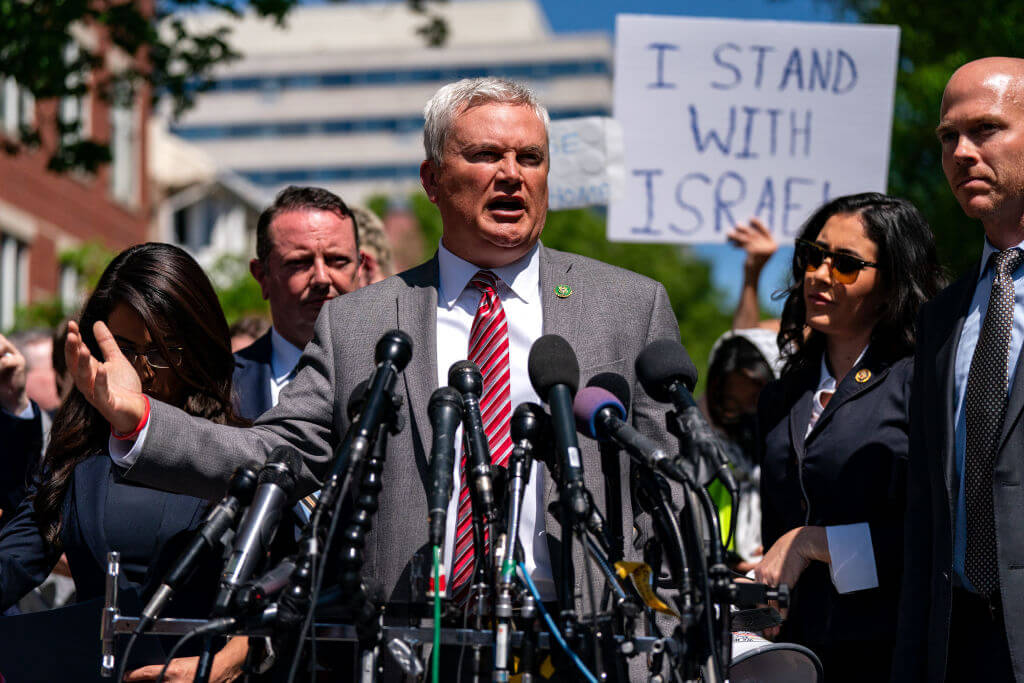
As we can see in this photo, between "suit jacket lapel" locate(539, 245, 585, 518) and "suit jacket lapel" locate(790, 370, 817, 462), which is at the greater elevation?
"suit jacket lapel" locate(539, 245, 585, 518)

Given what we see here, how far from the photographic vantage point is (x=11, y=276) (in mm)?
22922

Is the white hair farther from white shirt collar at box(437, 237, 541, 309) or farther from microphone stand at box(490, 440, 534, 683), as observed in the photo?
microphone stand at box(490, 440, 534, 683)

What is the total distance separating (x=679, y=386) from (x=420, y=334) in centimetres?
100

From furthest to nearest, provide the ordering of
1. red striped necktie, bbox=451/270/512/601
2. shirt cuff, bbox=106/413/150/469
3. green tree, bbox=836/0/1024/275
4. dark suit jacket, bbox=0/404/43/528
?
green tree, bbox=836/0/1024/275 < dark suit jacket, bbox=0/404/43/528 < red striped necktie, bbox=451/270/512/601 < shirt cuff, bbox=106/413/150/469

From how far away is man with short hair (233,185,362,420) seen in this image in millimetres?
4930

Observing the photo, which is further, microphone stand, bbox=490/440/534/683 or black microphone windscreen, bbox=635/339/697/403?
black microphone windscreen, bbox=635/339/697/403

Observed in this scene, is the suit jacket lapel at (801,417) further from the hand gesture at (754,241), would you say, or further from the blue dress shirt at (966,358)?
the hand gesture at (754,241)

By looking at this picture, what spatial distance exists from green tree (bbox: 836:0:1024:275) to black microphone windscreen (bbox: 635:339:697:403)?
23.5 ft

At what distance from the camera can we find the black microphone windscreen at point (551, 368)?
8.43 feet

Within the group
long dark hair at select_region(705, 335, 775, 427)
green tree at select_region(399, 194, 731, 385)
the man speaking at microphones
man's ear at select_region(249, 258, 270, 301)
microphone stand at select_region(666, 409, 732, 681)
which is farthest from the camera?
green tree at select_region(399, 194, 731, 385)

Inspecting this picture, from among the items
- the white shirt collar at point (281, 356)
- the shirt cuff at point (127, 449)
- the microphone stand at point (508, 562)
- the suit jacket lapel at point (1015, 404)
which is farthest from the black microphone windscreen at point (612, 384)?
the white shirt collar at point (281, 356)

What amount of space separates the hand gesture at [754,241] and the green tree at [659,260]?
111 ft

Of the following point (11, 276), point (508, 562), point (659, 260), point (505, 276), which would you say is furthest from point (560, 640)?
point (659, 260)

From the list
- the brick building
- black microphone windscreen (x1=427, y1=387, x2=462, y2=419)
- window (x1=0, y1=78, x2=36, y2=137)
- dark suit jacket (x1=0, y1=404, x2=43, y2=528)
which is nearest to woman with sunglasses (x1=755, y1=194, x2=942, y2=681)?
black microphone windscreen (x1=427, y1=387, x2=462, y2=419)
